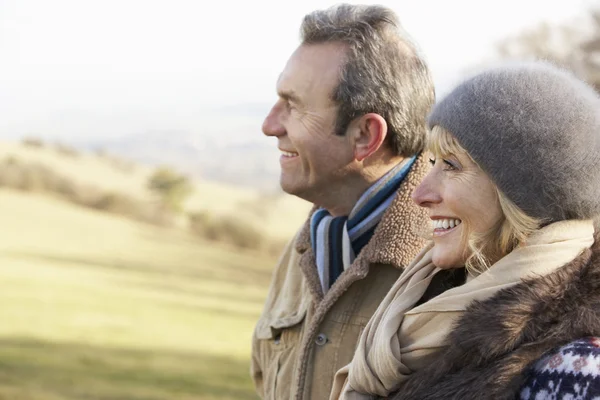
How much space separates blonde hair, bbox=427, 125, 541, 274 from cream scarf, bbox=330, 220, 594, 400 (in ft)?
0.11

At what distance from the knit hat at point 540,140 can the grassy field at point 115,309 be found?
6681 millimetres

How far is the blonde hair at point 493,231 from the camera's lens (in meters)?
1.86

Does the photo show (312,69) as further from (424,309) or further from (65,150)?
(65,150)

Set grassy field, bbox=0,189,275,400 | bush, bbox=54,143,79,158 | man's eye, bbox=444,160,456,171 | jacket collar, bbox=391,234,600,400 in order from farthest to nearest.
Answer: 1. bush, bbox=54,143,79,158
2. grassy field, bbox=0,189,275,400
3. man's eye, bbox=444,160,456,171
4. jacket collar, bbox=391,234,600,400

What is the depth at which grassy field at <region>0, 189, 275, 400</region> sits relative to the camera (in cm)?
855

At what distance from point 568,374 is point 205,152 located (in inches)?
2337

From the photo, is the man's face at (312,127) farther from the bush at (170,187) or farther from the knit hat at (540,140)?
the bush at (170,187)

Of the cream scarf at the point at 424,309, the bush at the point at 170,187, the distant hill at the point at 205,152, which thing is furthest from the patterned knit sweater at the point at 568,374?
the distant hill at the point at 205,152

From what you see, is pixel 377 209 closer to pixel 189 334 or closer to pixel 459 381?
pixel 459 381

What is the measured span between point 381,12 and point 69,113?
3395 inches

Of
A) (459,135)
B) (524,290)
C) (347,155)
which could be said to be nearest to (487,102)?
(459,135)

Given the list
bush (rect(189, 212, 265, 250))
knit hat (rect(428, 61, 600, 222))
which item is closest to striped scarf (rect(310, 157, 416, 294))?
knit hat (rect(428, 61, 600, 222))

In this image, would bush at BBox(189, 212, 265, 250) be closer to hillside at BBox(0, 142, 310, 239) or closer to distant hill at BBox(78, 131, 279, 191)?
hillside at BBox(0, 142, 310, 239)

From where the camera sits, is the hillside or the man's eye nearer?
the man's eye
